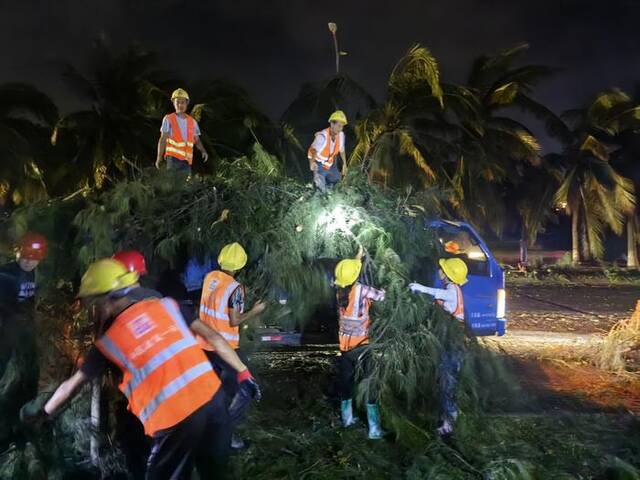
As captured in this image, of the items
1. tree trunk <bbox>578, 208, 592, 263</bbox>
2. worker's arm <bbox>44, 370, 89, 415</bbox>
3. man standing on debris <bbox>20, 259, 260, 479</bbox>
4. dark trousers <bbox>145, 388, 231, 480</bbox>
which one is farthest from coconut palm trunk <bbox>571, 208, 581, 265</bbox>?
worker's arm <bbox>44, 370, 89, 415</bbox>

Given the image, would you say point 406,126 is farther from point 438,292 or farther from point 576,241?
point 576,241

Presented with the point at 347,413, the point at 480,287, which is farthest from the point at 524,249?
the point at 347,413

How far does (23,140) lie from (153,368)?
12025 mm

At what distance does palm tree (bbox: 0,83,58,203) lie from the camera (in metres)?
12.7

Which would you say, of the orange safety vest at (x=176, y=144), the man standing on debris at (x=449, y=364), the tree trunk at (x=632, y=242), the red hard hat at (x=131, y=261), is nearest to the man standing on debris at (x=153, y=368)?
the red hard hat at (x=131, y=261)

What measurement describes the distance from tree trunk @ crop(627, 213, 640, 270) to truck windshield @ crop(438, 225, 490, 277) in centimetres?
1759

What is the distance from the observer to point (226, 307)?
4.76 m

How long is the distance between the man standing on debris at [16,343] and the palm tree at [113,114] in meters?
8.00

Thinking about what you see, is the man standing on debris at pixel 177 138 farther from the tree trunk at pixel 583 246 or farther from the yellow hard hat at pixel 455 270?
the tree trunk at pixel 583 246

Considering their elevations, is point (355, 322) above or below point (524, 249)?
below

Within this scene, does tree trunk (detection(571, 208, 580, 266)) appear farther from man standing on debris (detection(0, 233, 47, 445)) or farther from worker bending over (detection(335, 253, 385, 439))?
man standing on debris (detection(0, 233, 47, 445))

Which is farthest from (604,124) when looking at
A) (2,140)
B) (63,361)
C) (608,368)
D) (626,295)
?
(63,361)

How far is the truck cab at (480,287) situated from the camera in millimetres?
7406

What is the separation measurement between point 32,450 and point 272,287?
237 centimetres
